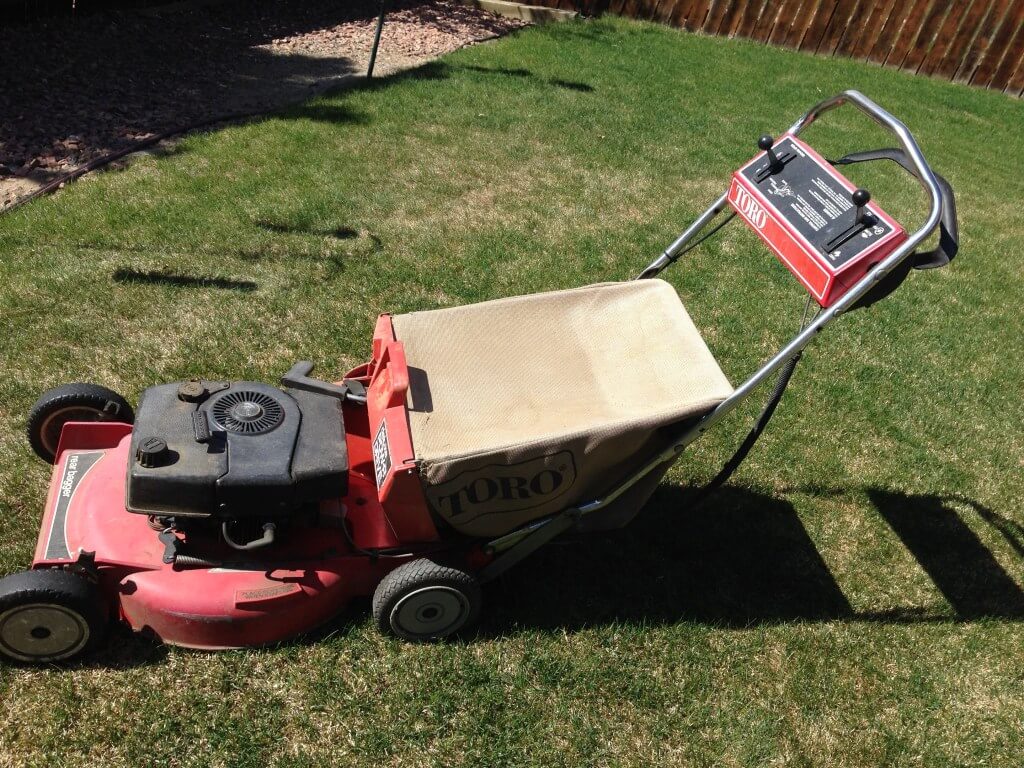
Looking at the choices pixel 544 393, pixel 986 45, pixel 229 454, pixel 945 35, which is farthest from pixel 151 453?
pixel 986 45

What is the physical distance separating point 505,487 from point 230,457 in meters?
0.86

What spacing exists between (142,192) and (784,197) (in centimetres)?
431

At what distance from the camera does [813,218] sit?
113 inches

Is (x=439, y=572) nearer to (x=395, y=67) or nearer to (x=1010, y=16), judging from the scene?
(x=395, y=67)

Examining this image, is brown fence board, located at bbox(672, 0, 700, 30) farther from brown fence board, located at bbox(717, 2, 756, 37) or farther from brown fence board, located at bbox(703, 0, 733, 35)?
brown fence board, located at bbox(717, 2, 756, 37)

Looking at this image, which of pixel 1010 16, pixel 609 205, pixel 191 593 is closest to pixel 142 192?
pixel 609 205

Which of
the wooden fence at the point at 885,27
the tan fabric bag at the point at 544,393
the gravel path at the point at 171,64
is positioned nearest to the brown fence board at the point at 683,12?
the wooden fence at the point at 885,27

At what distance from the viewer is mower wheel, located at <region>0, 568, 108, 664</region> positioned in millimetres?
2641

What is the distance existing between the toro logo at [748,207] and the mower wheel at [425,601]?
161cm

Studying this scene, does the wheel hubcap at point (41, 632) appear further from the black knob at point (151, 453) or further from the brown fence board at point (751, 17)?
the brown fence board at point (751, 17)

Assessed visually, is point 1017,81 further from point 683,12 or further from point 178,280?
point 178,280

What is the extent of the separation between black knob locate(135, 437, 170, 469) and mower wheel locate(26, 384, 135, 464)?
2.92 feet

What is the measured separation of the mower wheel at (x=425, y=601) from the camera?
2896 millimetres

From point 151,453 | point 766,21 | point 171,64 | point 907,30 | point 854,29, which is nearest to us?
point 151,453
